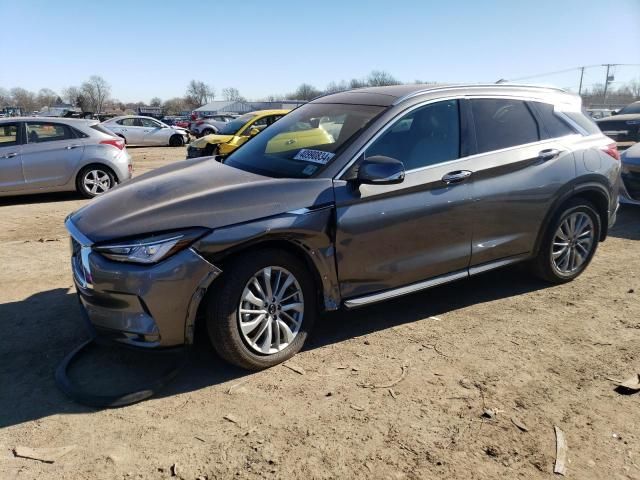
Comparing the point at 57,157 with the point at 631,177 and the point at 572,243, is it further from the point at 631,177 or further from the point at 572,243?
the point at 631,177

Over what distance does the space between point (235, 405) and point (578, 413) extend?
201 cm

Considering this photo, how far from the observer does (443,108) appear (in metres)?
4.26

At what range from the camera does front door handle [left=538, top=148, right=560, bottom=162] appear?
15.2 ft

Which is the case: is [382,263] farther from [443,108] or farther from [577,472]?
[577,472]

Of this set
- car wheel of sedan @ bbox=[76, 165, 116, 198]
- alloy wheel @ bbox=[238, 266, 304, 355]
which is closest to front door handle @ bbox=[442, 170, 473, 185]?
alloy wheel @ bbox=[238, 266, 304, 355]

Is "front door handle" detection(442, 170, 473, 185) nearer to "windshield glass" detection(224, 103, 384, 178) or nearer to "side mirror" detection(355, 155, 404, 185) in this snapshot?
"side mirror" detection(355, 155, 404, 185)

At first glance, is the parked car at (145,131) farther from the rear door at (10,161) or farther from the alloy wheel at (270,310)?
the alloy wheel at (270,310)

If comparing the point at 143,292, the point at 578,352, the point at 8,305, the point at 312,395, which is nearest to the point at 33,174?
the point at 8,305

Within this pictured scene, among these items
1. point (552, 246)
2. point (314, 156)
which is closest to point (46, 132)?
point (314, 156)

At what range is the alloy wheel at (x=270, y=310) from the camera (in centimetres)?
338

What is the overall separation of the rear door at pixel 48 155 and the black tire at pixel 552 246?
7974 millimetres

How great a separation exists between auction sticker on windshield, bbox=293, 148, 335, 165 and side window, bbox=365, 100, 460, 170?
289mm

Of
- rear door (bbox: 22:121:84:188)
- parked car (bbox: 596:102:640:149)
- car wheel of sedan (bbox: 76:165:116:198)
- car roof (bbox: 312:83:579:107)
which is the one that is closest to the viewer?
car roof (bbox: 312:83:579:107)

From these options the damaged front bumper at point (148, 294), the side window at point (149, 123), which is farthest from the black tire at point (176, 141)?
the damaged front bumper at point (148, 294)
